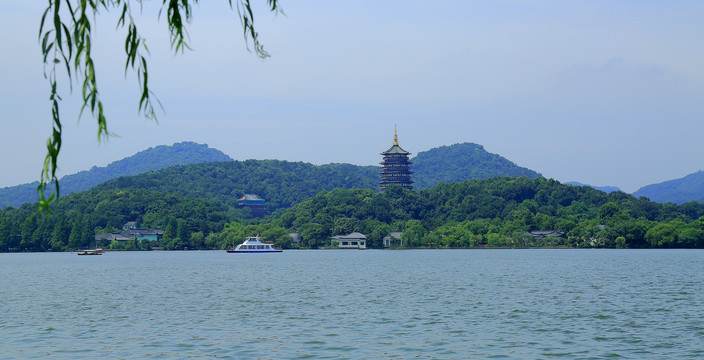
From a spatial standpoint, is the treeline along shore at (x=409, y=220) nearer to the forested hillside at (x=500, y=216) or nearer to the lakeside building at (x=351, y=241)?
the forested hillside at (x=500, y=216)

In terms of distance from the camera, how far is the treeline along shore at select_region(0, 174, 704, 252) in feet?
436

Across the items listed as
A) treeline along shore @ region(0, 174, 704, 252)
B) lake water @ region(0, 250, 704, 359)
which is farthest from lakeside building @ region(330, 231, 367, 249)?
lake water @ region(0, 250, 704, 359)

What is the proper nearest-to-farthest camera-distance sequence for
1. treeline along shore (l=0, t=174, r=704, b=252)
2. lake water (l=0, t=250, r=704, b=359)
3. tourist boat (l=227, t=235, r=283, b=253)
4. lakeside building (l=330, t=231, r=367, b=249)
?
lake water (l=0, t=250, r=704, b=359) < treeline along shore (l=0, t=174, r=704, b=252) < tourist boat (l=227, t=235, r=283, b=253) < lakeside building (l=330, t=231, r=367, b=249)

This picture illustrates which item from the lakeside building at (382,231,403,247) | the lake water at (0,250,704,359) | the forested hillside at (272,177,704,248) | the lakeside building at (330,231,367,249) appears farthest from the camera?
the lakeside building at (382,231,403,247)

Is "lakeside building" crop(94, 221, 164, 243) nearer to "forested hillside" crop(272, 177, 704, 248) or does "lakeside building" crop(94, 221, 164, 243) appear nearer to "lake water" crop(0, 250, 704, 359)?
"forested hillside" crop(272, 177, 704, 248)

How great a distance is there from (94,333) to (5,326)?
4615 mm

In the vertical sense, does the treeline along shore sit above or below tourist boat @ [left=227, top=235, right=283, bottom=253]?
above

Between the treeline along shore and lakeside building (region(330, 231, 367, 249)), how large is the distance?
139 cm

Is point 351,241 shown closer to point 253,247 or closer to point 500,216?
point 253,247

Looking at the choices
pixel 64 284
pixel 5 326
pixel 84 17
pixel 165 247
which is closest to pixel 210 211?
pixel 165 247

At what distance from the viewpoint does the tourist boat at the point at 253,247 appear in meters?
138

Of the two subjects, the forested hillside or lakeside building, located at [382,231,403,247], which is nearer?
the forested hillside

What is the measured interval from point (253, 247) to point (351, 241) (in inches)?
818

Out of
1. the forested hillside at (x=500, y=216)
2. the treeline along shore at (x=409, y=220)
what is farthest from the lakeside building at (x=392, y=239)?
the forested hillside at (x=500, y=216)
